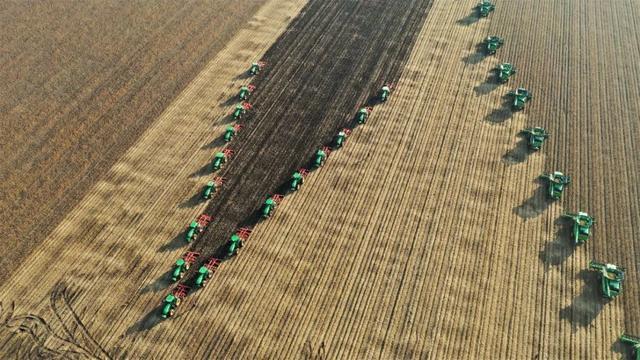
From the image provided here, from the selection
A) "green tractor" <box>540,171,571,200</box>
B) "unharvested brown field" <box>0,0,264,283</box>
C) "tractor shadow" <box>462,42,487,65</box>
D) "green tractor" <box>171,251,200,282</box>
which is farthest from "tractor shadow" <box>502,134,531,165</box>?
"unharvested brown field" <box>0,0,264,283</box>

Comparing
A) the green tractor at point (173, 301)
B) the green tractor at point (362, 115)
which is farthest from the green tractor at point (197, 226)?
the green tractor at point (362, 115)

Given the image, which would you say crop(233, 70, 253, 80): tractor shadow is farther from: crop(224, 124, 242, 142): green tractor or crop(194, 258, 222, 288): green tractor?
crop(194, 258, 222, 288): green tractor

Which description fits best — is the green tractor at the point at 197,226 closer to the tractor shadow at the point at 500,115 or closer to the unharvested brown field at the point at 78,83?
the unharvested brown field at the point at 78,83

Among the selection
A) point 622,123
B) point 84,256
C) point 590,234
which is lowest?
point 84,256

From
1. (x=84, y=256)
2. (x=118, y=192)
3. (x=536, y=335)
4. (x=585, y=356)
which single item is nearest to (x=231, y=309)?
(x=84, y=256)

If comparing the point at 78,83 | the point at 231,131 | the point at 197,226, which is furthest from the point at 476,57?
the point at 78,83

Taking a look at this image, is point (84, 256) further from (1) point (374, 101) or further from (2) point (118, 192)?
(1) point (374, 101)
